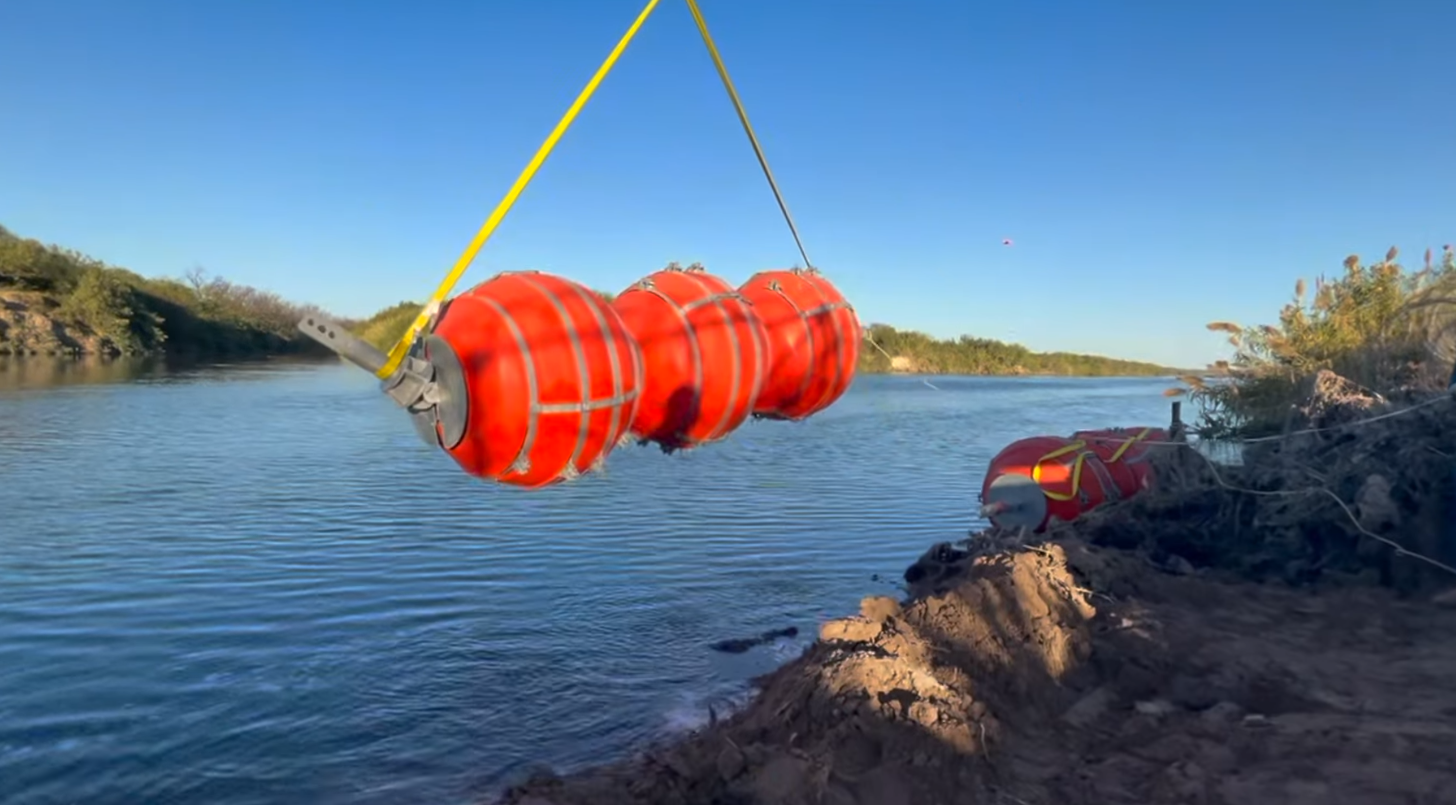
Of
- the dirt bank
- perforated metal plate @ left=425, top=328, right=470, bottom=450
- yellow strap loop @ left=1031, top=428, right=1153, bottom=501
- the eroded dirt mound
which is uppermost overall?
the dirt bank

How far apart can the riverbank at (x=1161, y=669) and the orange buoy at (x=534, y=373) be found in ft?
5.83

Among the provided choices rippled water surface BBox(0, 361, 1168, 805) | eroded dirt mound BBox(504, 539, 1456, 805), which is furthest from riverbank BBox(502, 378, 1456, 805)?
rippled water surface BBox(0, 361, 1168, 805)

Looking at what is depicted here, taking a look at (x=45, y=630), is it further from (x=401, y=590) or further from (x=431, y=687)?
(x=431, y=687)

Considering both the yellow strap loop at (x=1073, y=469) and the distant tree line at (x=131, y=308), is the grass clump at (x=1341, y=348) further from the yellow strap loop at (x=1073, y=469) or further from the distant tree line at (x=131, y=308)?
the distant tree line at (x=131, y=308)

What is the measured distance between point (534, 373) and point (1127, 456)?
9.72m

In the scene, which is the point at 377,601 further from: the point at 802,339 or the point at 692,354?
the point at 692,354

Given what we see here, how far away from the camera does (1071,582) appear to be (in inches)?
320

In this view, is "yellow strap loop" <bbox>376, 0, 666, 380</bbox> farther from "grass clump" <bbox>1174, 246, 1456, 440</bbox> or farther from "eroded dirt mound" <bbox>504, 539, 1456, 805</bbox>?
"grass clump" <bbox>1174, 246, 1456, 440</bbox>

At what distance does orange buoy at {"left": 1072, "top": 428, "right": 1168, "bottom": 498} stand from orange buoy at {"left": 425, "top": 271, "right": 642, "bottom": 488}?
28.2 feet

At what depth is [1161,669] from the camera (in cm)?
673

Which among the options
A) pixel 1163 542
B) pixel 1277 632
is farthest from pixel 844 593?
pixel 1277 632

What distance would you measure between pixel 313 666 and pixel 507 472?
4533 mm

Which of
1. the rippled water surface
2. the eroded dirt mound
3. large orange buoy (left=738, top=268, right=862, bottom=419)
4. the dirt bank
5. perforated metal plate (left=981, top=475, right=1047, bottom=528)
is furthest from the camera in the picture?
the dirt bank

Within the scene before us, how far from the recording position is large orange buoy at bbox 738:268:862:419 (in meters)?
6.61
